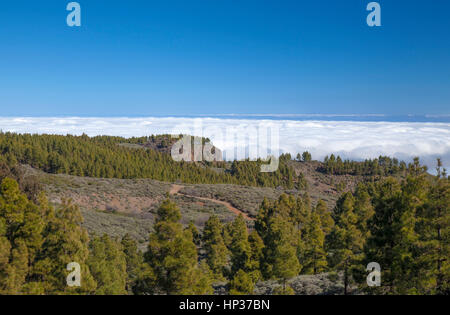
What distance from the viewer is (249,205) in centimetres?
8244

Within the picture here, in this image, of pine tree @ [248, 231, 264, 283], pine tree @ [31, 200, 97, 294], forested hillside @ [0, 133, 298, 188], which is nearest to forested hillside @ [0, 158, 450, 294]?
pine tree @ [31, 200, 97, 294]

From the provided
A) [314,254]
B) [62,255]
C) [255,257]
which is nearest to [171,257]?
[62,255]

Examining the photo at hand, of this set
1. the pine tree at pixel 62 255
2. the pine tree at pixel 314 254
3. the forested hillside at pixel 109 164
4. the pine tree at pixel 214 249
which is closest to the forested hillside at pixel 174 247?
the pine tree at pixel 62 255

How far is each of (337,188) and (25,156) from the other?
437ft

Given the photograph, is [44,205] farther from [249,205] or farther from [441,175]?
[249,205]

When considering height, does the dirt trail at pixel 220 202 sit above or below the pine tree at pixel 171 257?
below

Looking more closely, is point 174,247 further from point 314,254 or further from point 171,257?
point 314,254

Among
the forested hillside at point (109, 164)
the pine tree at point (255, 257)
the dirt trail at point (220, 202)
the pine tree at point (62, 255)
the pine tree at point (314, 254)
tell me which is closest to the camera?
the pine tree at point (62, 255)

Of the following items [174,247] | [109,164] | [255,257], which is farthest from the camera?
[109,164]

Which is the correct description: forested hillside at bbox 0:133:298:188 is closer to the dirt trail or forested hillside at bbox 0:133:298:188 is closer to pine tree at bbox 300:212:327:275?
the dirt trail

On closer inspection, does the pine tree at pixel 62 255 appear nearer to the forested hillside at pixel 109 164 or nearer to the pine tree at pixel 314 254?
the pine tree at pixel 314 254
